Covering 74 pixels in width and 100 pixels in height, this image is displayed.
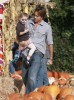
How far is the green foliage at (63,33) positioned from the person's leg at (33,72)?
7277mm

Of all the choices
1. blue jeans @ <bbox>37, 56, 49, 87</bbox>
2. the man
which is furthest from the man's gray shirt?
blue jeans @ <bbox>37, 56, 49, 87</bbox>

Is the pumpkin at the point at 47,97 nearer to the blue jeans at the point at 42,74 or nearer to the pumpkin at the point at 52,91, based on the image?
the pumpkin at the point at 52,91

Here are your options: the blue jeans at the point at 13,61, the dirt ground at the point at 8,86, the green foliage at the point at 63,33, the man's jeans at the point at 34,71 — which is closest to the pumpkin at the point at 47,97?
the dirt ground at the point at 8,86

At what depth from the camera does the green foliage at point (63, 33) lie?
16938 millimetres

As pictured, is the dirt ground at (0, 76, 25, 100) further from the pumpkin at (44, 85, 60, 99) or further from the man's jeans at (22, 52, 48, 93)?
the pumpkin at (44, 85, 60, 99)

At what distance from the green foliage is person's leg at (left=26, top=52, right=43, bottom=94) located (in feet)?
23.9

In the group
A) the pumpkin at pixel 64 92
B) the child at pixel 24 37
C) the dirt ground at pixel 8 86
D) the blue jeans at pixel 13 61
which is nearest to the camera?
the dirt ground at pixel 8 86

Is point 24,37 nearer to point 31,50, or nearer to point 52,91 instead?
point 31,50

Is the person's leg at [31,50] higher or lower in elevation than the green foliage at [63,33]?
higher

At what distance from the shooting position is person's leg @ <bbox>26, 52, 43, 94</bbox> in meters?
9.53

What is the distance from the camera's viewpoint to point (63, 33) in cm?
1692

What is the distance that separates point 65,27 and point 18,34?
7909 mm

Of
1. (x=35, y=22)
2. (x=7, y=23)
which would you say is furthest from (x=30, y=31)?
(x=7, y=23)

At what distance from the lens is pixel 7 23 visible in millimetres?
11672
